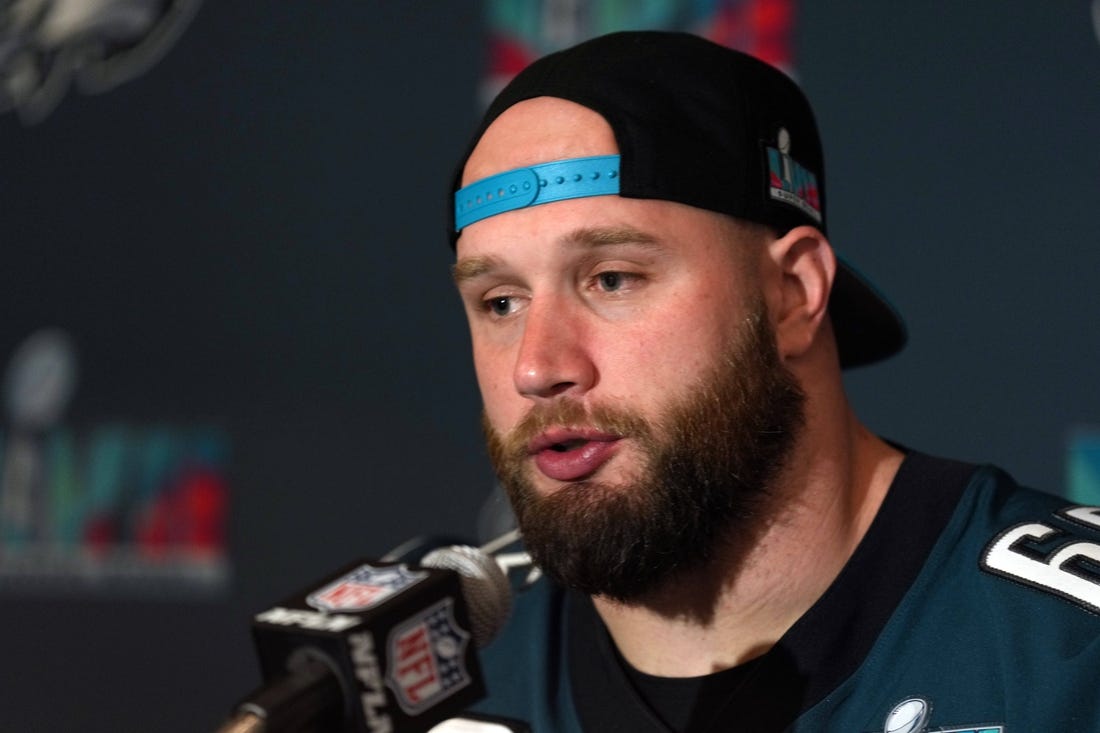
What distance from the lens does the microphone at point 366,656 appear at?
1.97 feet

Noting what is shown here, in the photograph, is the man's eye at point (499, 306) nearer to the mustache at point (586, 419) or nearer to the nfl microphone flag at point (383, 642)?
the mustache at point (586, 419)

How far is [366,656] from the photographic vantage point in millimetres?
621

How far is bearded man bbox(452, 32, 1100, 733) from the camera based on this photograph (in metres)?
0.98

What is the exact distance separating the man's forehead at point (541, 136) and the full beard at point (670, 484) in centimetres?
20

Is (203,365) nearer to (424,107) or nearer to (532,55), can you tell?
(424,107)

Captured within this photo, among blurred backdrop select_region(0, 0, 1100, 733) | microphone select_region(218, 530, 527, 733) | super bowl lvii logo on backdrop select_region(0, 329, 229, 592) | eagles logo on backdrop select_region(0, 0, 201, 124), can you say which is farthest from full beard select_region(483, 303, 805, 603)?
eagles logo on backdrop select_region(0, 0, 201, 124)

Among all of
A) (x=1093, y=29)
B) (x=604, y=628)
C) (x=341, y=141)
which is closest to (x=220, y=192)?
(x=341, y=141)

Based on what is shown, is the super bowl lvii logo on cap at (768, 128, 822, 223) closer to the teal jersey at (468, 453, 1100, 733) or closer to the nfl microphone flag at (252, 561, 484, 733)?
the teal jersey at (468, 453, 1100, 733)

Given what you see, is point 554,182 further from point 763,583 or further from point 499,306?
point 763,583

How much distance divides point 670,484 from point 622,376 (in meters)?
0.10

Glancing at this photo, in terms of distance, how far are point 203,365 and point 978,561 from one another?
137 centimetres

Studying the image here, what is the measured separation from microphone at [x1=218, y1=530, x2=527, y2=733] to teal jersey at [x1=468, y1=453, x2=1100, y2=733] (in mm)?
396

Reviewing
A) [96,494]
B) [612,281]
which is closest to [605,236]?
[612,281]

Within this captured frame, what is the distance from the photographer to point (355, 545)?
1.91 metres
